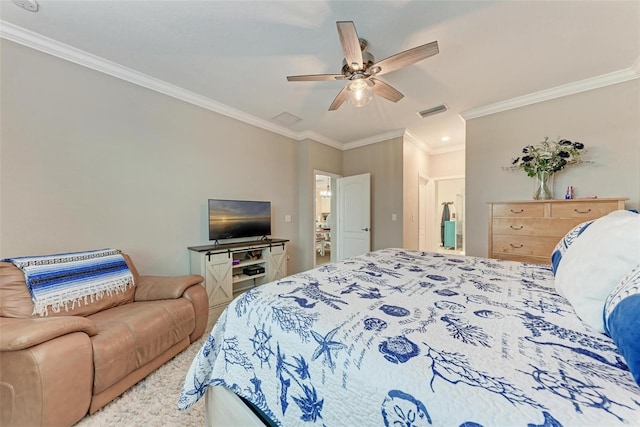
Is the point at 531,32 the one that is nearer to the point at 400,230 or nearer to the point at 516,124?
the point at 516,124

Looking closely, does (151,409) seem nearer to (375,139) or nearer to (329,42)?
(329,42)

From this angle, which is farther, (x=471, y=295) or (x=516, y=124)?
(x=516, y=124)

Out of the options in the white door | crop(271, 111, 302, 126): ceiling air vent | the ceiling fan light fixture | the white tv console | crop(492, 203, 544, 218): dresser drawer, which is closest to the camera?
the ceiling fan light fixture

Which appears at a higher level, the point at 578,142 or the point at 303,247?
the point at 578,142

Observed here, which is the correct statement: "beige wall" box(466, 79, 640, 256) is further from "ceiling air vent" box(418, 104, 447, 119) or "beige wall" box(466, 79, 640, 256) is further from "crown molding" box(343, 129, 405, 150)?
"crown molding" box(343, 129, 405, 150)

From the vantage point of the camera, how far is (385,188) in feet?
13.8

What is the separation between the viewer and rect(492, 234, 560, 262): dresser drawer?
2.34 m

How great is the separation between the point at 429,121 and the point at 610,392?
375 centimetres

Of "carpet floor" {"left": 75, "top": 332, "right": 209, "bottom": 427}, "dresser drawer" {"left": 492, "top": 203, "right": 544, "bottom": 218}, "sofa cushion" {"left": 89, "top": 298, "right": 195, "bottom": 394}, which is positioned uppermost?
"dresser drawer" {"left": 492, "top": 203, "right": 544, "bottom": 218}

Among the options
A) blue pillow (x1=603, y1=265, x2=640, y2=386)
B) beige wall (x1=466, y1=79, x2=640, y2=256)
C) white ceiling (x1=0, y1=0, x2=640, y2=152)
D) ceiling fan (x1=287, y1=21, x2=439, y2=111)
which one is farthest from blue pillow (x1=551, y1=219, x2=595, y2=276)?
beige wall (x1=466, y1=79, x2=640, y2=256)

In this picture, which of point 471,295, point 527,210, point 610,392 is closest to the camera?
point 610,392

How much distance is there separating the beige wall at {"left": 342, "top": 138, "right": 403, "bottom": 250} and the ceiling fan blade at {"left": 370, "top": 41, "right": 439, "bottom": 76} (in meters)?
2.33

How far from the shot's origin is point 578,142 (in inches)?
102

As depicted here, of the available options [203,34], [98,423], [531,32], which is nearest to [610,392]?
[98,423]
